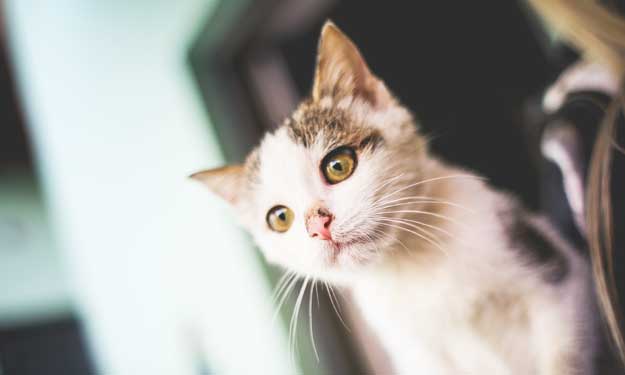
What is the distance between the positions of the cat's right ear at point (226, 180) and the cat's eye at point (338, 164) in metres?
0.14

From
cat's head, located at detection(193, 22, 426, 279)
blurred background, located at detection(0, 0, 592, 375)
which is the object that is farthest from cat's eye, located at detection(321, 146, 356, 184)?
blurred background, located at detection(0, 0, 592, 375)

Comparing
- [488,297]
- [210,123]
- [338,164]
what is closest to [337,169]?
[338,164]

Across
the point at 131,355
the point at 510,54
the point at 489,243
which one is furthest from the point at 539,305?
the point at 131,355

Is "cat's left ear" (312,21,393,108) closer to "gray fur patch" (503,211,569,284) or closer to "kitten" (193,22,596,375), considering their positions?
"kitten" (193,22,596,375)

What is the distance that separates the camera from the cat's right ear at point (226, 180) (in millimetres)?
523

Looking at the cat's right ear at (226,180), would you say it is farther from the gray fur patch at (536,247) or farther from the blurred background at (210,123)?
the gray fur patch at (536,247)

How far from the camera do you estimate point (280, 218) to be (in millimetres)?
492

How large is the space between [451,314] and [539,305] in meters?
0.09

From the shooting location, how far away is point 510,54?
1.74ft

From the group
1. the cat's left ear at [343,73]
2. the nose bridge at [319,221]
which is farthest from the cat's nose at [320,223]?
the cat's left ear at [343,73]

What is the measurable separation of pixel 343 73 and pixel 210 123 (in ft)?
1.48

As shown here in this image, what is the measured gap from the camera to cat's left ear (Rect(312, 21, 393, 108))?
413mm

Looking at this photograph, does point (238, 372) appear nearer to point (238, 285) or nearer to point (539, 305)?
point (238, 285)

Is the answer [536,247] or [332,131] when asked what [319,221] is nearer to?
[332,131]
